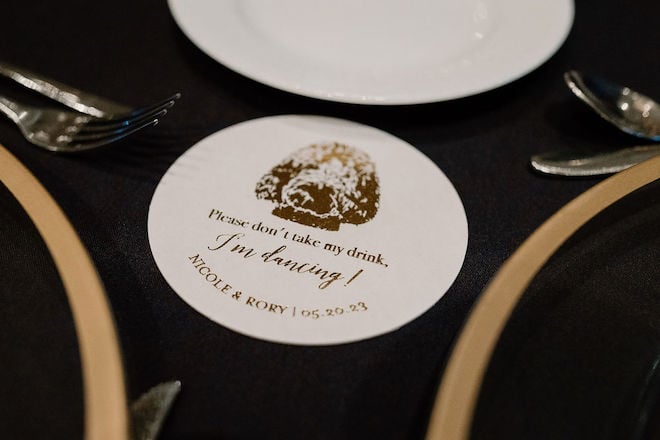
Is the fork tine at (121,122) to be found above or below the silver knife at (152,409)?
above

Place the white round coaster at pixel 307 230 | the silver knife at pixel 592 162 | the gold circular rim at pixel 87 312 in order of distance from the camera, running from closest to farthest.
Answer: the gold circular rim at pixel 87 312, the white round coaster at pixel 307 230, the silver knife at pixel 592 162

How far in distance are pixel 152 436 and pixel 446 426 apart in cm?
16

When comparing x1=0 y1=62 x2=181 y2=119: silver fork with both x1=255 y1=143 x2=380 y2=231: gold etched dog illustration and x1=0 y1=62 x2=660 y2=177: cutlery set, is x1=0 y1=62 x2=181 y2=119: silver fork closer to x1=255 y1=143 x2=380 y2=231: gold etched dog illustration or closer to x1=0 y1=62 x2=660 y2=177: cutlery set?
x1=0 y1=62 x2=660 y2=177: cutlery set

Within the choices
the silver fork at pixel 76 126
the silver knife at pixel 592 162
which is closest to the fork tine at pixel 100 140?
the silver fork at pixel 76 126

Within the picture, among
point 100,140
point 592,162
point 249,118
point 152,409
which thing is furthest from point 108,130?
point 592,162

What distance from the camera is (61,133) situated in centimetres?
51

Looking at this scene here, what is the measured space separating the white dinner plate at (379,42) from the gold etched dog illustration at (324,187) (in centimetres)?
5

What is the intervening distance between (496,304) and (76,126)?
14.8 inches

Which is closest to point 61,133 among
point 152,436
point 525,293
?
point 152,436

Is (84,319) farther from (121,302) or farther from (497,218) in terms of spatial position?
(497,218)

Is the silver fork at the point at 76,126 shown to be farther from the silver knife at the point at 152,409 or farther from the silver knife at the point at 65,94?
the silver knife at the point at 152,409

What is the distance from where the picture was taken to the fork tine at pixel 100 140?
500mm

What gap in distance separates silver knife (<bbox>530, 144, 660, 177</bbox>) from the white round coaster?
0.09m

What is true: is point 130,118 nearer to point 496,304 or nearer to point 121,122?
point 121,122
